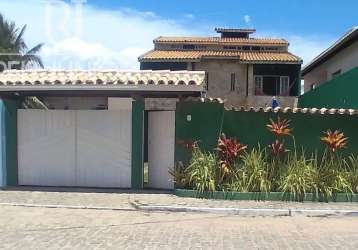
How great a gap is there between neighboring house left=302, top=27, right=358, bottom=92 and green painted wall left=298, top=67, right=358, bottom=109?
5.49 feet

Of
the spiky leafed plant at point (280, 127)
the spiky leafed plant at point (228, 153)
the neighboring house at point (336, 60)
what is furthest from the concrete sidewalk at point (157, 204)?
the neighboring house at point (336, 60)

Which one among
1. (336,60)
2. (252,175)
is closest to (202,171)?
(252,175)

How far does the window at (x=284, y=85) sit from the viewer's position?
34656 mm

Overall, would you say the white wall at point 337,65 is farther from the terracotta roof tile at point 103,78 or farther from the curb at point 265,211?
the curb at point 265,211

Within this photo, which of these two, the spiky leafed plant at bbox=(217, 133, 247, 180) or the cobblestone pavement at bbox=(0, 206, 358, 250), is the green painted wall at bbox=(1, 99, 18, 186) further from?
the spiky leafed plant at bbox=(217, 133, 247, 180)

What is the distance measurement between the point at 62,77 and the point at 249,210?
17.7 feet

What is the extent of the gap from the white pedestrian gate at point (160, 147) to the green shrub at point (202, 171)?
0.95 metres

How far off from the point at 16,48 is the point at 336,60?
23.5 m

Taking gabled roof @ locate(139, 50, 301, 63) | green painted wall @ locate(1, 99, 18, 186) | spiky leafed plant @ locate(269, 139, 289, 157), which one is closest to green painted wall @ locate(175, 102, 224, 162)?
spiky leafed plant @ locate(269, 139, 289, 157)

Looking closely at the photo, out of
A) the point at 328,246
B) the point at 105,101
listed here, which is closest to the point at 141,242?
the point at 328,246

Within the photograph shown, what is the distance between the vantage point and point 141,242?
8.05 metres

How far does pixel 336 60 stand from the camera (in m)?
22.3

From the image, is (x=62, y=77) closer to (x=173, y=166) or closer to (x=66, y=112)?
(x=66, y=112)

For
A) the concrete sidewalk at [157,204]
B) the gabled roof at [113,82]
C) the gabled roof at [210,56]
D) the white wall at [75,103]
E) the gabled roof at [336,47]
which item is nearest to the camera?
the concrete sidewalk at [157,204]
